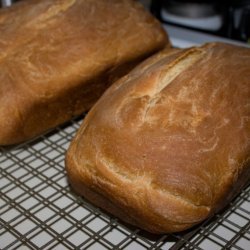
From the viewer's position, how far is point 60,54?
1.41 metres

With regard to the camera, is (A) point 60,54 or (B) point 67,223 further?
(A) point 60,54

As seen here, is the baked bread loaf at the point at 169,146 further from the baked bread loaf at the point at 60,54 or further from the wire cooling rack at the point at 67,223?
the baked bread loaf at the point at 60,54

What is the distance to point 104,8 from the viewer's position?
155 cm

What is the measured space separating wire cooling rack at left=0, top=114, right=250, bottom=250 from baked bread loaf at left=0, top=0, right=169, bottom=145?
0.16 meters

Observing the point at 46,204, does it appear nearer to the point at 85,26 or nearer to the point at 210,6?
the point at 85,26

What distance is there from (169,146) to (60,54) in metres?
0.55

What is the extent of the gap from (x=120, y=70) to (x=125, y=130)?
1.65ft

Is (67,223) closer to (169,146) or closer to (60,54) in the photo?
(169,146)

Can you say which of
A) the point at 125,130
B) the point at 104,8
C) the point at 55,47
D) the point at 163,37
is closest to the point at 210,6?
the point at 163,37

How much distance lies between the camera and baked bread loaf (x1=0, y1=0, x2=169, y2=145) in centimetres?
134

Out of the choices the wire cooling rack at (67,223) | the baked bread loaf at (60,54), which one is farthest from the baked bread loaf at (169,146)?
the baked bread loaf at (60,54)

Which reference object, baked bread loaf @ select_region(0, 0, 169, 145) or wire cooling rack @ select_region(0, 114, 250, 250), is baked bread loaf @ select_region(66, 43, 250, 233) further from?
baked bread loaf @ select_region(0, 0, 169, 145)

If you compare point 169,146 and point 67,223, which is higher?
point 169,146

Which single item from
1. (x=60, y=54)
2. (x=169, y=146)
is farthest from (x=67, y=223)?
(x=60, y=54)
